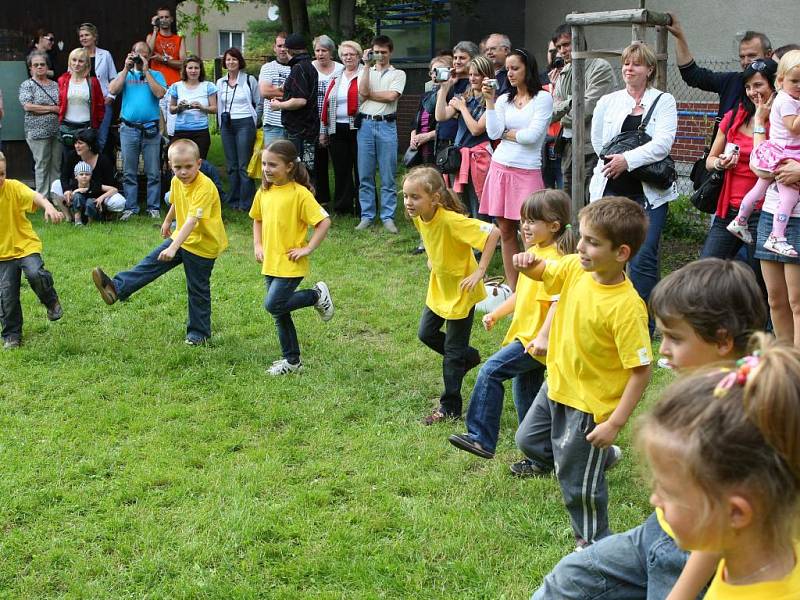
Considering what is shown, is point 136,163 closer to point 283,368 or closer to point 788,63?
point 283,368

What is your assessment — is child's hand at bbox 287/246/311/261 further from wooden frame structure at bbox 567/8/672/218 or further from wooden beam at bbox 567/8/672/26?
wooden beam at bbox 567/8/672/26

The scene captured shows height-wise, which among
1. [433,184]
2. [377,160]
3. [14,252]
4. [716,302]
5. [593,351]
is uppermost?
[433,184]

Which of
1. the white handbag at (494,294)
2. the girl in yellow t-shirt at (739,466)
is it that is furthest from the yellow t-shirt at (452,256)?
the girl in yellow t-shirt at (739,466)

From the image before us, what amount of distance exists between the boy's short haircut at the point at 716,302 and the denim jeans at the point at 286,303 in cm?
381

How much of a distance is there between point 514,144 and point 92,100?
6470 mm

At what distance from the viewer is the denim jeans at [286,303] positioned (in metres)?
6.30

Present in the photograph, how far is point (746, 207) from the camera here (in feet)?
19.0

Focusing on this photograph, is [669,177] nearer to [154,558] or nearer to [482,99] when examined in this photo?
[482,99]

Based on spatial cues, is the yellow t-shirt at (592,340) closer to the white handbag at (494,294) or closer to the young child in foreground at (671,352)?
the young child in foreground at (671,352)

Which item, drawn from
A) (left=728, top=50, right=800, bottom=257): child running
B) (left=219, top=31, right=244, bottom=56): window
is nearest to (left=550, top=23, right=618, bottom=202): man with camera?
(left=728, top=50, right=800, bottom=257): child running

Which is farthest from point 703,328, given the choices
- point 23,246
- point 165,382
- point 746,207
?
point 23,246

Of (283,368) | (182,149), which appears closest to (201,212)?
(182,149)

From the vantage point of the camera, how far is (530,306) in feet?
14.9

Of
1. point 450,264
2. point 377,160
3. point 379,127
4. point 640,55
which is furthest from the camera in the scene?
point 377,160
